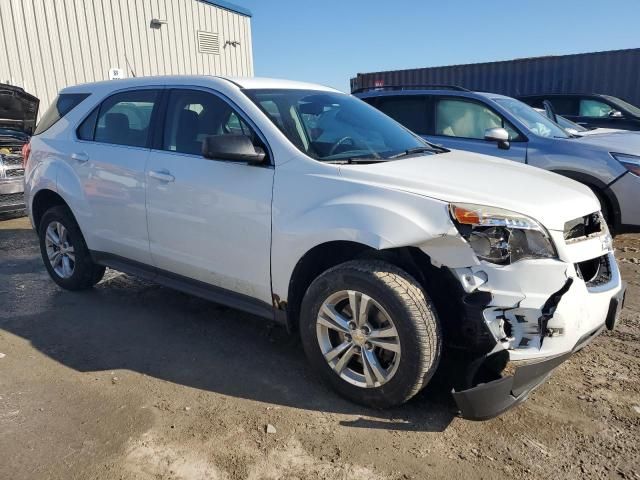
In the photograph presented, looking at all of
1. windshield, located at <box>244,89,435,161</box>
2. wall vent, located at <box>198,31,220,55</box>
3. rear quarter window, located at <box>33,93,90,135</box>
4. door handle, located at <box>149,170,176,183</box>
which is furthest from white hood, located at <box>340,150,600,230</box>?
wall vent, located at <box>198,31,220,55</box>

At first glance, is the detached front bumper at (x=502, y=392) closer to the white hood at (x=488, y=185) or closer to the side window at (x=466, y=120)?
the white hood at (x=488, y=185)

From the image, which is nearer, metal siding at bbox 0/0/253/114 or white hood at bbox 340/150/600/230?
white hood at bbox 340/150/600/230

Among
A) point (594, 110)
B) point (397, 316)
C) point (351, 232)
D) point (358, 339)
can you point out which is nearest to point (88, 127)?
point (351, 232)

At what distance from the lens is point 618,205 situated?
17.5 feet

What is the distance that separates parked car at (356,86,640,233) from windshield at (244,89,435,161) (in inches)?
89.1

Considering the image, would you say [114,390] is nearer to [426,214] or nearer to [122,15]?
[426,214]

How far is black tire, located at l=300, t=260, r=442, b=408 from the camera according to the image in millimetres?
2586

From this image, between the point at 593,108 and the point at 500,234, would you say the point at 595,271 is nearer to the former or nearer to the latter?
the point at 500,234

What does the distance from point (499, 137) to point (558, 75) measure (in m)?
11.5

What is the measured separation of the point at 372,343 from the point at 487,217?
2.87 feet

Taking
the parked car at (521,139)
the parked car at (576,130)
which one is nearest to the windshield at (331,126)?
the parked car at (521,139)

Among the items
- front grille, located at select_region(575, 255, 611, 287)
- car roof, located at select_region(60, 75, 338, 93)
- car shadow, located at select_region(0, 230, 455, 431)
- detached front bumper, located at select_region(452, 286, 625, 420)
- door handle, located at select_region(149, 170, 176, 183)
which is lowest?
car shadow, located at select_region(0, 230, 455, 431)

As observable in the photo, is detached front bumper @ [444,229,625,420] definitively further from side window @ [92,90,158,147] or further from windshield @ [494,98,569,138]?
windshield @ [494,98,569,138]

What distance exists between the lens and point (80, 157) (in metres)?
4.25
